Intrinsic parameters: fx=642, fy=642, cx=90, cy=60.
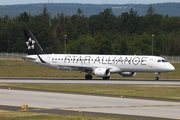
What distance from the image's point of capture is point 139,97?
44.3 m

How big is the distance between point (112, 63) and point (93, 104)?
1297 inches

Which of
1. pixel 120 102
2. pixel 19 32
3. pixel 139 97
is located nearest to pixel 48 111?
pixel 120 102

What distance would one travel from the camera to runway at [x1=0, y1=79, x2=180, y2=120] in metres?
34.3

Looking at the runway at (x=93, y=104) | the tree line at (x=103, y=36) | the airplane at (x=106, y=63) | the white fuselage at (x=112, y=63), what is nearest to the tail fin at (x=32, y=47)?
the airplane at (x=106, y=63)

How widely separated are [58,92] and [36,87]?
5.72m

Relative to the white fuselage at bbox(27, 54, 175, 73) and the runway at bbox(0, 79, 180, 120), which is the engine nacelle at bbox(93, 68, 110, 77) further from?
the runway at bbox(0, 79, 180, 120)

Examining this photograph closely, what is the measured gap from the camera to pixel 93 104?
128 feet

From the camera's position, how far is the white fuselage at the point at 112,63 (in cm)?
7000

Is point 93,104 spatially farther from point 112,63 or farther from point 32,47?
point 32,47

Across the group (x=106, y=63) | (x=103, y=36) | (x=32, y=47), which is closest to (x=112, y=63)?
(x=106, y=63)

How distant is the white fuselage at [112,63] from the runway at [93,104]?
79.0 feet

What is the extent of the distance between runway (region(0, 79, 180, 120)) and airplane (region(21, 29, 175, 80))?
24010 mm

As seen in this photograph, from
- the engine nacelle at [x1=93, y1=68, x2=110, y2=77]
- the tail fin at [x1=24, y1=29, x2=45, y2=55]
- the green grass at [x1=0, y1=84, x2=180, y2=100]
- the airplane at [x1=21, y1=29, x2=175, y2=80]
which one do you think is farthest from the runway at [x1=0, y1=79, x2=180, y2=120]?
the tail fin at [x1=24, y1=29, x2=45, y2=55]

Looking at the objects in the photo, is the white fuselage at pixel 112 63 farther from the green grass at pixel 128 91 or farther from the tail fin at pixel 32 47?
the green grass at pixel 128 91
